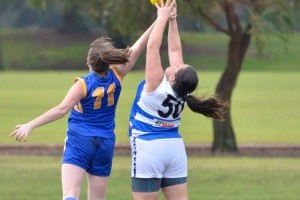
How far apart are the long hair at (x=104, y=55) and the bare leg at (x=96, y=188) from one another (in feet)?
3.39

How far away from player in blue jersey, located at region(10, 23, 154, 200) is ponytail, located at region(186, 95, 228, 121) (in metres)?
0.80

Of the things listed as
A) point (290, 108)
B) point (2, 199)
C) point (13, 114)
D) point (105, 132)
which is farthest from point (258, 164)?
point (290, 108)

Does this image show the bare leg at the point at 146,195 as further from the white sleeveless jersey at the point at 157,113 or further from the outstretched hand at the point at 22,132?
the outstretched hand at the point at 22,132

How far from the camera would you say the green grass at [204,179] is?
45.2 feet

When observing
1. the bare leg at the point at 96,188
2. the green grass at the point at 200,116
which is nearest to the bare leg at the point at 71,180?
the bare leg at the point at 96,188

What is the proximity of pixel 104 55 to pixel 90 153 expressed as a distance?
93 centimetres

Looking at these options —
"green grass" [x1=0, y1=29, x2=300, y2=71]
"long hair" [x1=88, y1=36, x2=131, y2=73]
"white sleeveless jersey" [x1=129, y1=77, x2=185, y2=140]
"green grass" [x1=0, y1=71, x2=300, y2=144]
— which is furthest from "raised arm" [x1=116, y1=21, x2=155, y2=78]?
"green grass" [x1=0, y1=29, x2=300, y2=71]

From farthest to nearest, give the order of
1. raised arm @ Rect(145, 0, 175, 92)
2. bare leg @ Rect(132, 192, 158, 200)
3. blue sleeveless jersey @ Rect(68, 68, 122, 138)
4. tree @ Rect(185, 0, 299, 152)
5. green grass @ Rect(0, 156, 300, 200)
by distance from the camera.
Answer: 1. tree @ Rect(185, 0, 299, 152)
2. green grass @ Rect(0, 156, 300, 200)
3. blue sleeveless jersey @ Rect(68, 68, 122, 138)
4. bare leg @ Rect(132, 192, 158, 200)
5. raised arm @ Rect(145, 0, 175, 92)

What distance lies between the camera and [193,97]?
892 centimetres

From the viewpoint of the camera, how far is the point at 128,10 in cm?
2028

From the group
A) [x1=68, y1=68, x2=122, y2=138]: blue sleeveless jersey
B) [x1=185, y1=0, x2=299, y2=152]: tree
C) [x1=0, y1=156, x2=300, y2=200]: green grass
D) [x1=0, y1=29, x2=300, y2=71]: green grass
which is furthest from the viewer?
[x1=0, y1=29, x2=300, y2=71]: green grass

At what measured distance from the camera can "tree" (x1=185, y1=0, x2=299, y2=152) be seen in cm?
1975

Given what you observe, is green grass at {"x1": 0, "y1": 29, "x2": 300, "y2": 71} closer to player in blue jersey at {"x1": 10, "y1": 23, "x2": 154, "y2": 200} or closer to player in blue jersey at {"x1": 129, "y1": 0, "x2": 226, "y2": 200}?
player in blue jersey at {"x1": 10, "y1": 23, "x2": 154, "y2": 200}

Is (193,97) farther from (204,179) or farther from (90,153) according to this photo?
(204,179)
